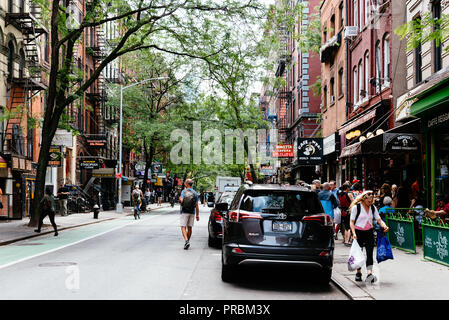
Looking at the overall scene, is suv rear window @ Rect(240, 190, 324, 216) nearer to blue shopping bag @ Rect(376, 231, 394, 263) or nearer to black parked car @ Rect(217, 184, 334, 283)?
black parked car @ Rect(217, 184, 334, 283)

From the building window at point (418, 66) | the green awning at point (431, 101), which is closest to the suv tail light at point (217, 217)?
the green awning at point (431, 101)

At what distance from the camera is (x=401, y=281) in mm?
9281

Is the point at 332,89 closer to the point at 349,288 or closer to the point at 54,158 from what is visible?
the point at 54,158

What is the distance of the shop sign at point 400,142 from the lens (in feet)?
53.7

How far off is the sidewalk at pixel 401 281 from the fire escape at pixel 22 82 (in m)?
20.2

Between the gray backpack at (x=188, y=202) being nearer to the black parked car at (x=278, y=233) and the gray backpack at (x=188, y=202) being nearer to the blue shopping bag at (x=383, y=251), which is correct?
the black parked car at (x=278, y=233)

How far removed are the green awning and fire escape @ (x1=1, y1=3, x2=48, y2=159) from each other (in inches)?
722

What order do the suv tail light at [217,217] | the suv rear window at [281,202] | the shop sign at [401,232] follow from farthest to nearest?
the suv tail light at [217,217] < the shop sign at [401,232] < the suv rear window at [281,202]

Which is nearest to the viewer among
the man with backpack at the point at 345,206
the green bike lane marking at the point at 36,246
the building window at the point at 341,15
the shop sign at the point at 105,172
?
the green bike lane marking at the point at 36,246

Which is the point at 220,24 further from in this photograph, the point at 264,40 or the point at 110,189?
the point at 110,189

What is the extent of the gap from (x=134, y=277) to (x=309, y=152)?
74.6ft

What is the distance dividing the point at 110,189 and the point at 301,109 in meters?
18.5

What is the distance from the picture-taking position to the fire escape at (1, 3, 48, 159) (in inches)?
1060

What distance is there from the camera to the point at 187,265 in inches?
448
